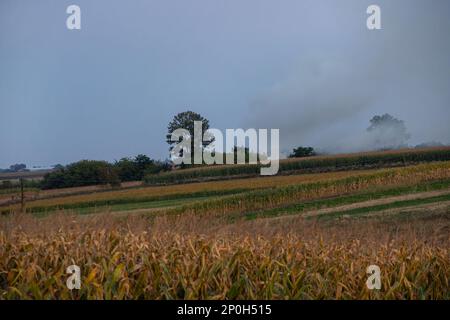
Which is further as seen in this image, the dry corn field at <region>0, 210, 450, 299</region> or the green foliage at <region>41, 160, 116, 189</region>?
the green foliage at <region>41, 160, 116, 189</region>

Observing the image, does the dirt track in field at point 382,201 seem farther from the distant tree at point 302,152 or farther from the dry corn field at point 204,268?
the distant tree at point 302,152

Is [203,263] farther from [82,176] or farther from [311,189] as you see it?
[82,176]

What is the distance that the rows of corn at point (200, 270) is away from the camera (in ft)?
17.5

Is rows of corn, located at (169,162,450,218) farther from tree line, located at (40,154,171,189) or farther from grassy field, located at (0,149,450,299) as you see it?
tree line, located at (40,154,171,189)

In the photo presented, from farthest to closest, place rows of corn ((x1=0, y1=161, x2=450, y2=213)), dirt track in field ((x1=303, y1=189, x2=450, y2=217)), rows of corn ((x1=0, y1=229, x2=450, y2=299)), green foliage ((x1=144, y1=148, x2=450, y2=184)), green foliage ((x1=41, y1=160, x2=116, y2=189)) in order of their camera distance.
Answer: green foliage ((x1=41, y1=160, x2=116, y2=189)) < green foliage ((x1=144, y1=148, x2=450, y2=184)) < rows of corn ((x1=0, y1=161, x2=450, y2=213)) < dirt track in field ((x1=303, y1=189, x2=450, y2=217)) < rows of corn ((x1=0, y1=229, x2=450, y2=299))

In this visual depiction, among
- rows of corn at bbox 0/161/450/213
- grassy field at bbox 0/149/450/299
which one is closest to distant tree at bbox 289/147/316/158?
rows of corn at bbox 0/161/450/213

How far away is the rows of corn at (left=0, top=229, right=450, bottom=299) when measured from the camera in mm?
5332

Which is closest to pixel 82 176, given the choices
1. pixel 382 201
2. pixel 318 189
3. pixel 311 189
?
pixel 311 189

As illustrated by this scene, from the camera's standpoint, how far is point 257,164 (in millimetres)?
57000

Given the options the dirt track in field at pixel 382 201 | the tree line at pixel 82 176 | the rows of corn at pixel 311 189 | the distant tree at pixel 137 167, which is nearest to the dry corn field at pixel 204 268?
the dirt track in field at pixel 382 201
